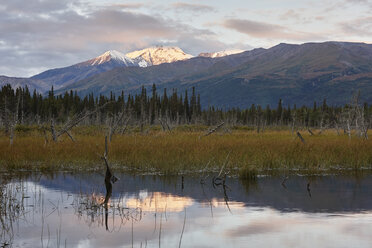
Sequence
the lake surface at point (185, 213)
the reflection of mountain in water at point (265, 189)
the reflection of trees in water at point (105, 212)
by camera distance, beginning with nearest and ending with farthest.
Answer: the lake surface at point (185, 213) → the reflection of trees in water at point (105, 212) → the reflection of mountain in water at point (265, 189)

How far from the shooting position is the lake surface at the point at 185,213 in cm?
973

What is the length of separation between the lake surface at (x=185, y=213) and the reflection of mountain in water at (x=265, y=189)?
1.2 inches

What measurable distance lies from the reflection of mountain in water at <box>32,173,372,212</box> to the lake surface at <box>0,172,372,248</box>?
0.03m

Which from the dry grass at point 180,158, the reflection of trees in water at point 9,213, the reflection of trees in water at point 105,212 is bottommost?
the reflection of trees in water at point 105,212

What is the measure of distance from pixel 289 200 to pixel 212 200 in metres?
2.43

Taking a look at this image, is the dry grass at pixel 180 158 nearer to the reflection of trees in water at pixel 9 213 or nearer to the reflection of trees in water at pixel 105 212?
the reflection of trees in water at pixel 9 213

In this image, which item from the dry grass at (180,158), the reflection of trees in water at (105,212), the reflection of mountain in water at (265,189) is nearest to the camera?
the reflection of trees in water at (105,212)

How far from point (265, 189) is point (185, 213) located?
4.64 m

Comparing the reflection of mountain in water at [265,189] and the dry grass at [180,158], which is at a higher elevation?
the dry grass at [180,158]

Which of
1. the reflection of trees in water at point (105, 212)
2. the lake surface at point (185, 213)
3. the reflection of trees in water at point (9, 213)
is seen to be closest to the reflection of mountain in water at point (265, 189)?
the lake surface at point (185, 213)

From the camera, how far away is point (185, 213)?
12375 millimetres

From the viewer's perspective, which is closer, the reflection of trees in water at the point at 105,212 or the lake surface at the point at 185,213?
the lake surface at the point at 185,213

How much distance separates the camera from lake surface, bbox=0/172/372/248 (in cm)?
973

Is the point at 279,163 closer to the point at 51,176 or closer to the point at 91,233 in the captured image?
the point at 51,176
